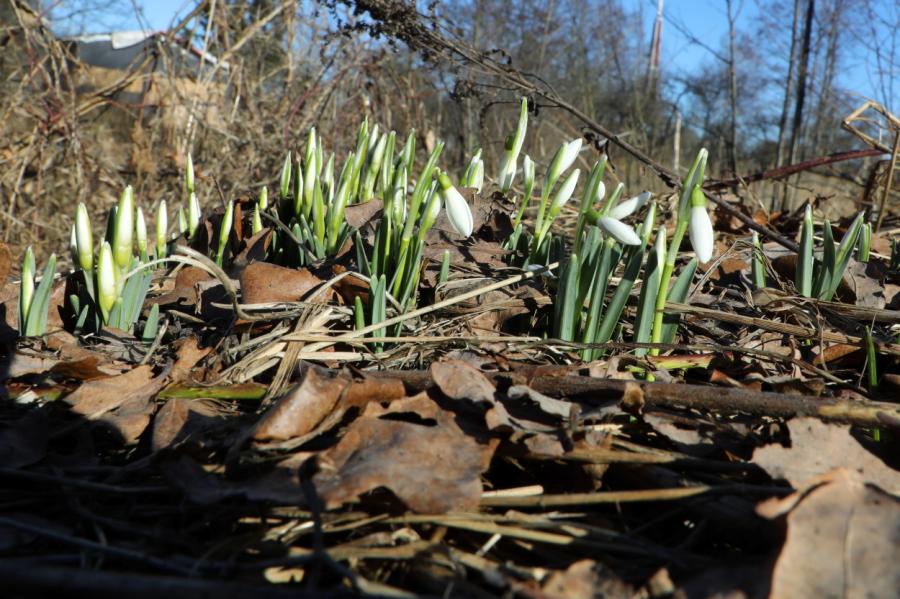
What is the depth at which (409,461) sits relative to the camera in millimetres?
983

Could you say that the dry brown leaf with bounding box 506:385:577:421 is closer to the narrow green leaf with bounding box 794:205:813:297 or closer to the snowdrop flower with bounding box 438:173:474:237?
the snowdrop flower with bounding box 438:173:474:237

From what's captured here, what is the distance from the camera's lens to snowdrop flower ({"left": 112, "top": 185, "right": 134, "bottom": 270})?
5.14 ft

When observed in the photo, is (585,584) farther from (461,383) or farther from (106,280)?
(106,280)

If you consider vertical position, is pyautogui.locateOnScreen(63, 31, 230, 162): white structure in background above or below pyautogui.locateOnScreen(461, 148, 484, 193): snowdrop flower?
above

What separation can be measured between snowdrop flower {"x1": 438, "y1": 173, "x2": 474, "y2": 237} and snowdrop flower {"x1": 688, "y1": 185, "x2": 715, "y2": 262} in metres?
0.51

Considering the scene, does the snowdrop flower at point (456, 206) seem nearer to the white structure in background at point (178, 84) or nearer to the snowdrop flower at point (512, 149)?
the snowdrop flower at point (512, 149)

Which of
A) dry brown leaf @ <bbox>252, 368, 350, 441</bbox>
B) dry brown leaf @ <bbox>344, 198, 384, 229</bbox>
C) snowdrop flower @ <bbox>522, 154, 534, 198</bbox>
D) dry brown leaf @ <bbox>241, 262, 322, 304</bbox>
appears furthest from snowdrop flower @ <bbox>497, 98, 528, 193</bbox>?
dry brown leaf @ <bbox>252, 368, 350, 441</bbox>

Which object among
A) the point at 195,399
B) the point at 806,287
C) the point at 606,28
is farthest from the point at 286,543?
the point at 606,28

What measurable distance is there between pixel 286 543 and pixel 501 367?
0.58 m

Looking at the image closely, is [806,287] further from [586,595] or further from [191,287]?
[191,287]

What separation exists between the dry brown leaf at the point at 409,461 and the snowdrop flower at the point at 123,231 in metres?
0.83

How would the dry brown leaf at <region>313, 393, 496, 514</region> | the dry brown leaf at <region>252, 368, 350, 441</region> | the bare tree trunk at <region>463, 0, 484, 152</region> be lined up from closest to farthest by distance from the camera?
1. the dry brown leaf at <region>313, 393, 496, 514</region>
2. the dry brown leaf at <region>252, 368, 350, 441</region>
3. the bare tree trunk at <region>463, 0, 484, 152</region>

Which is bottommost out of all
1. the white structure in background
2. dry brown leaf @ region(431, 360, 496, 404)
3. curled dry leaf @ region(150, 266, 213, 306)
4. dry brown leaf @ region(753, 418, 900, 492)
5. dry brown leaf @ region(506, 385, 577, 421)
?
dry brown leaf @ region(753, 418, 900, 492)

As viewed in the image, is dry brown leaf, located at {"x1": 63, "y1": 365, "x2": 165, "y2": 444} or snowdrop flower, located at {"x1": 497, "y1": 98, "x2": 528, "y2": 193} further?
snowdrop flower, located at {"x1": 497, "y1": 98, "x2": 528, "y2": 193}
